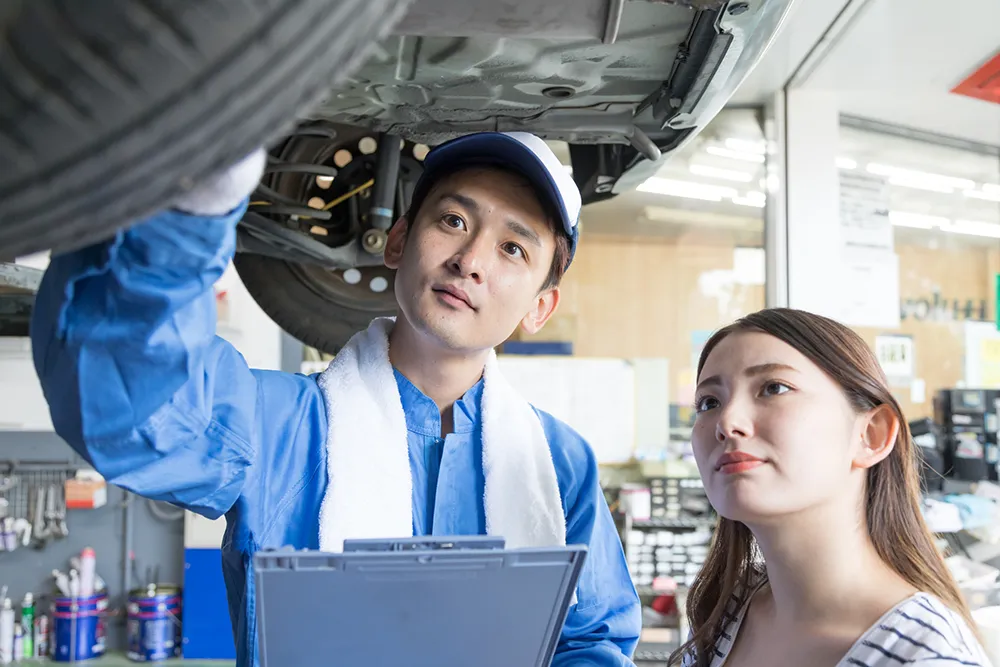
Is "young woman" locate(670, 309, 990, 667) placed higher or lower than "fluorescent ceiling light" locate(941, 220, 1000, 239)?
lower

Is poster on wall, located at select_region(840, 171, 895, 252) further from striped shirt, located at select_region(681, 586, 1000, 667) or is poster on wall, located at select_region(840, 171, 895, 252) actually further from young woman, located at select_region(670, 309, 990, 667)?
striped shirt, located at select_region(681, 586, 1000, 667)

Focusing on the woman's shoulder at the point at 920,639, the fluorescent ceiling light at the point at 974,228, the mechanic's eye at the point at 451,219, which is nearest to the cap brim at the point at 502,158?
the mechanic's eye at the point at 451,219

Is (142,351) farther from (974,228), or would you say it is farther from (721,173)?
(974,228)

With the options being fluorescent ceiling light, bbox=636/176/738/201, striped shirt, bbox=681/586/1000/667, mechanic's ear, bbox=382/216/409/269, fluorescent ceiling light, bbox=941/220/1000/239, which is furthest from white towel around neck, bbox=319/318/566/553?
fluorescent ceiling light, bbox=941/220/1000/239

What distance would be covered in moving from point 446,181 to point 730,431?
484 millimetres

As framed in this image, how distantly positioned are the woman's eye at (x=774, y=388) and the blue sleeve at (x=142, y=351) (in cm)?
61

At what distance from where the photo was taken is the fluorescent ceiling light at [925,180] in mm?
3270

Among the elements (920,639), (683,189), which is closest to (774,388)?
(920,639)

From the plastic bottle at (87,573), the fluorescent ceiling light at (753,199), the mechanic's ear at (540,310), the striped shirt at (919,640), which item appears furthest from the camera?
the fluorescent ceiling light at (753,199)

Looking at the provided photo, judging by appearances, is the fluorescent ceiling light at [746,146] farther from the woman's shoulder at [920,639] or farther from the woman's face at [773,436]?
the woman's shoulder at [920,639]

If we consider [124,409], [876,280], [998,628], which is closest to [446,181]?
[124,409]

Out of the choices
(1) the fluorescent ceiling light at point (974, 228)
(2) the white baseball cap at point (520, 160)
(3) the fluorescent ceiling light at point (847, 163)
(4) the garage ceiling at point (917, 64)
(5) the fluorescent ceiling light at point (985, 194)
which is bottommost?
(2) the white baseball cap at point (520, 160)

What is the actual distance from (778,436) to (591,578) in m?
0.31

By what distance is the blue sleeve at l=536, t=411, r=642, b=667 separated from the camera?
1.03 m
